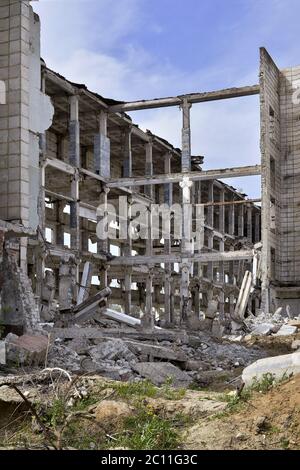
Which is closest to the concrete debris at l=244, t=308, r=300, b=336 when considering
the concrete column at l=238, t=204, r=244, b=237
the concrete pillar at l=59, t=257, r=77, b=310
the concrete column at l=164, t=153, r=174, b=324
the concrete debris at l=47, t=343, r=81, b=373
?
the concrete pillar at l=59, t=257, r=77, b=310

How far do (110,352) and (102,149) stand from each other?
18948 mm

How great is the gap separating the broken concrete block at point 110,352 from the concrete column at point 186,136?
1792cm

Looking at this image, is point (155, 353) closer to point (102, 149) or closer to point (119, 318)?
point (119, 318)

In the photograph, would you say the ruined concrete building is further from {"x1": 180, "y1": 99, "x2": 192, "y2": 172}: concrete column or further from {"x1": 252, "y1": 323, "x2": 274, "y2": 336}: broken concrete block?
{"x1": 252, "y1": 323, "x2": 274, "y2": 336}: broken concrete block

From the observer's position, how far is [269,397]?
22.5 feet

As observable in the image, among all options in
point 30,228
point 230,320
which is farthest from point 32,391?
point 230,320

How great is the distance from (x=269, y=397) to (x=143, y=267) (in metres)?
27.2

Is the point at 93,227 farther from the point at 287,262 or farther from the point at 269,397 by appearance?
the point at 269,397

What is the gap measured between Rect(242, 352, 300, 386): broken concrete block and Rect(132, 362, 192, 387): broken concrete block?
12.2ft

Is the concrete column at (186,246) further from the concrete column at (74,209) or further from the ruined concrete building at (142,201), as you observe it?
the concrete column at (74,209)

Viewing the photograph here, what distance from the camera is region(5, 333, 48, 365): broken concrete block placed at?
1138 cm

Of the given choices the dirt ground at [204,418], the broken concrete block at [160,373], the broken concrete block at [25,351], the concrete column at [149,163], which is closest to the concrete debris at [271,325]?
the concrete column at [149,163]

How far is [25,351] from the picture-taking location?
11461 millimetres

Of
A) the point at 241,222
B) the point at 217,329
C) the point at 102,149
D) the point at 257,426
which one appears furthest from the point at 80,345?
the point at 241,222
